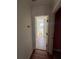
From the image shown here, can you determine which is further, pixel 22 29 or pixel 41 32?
pixel 41 32

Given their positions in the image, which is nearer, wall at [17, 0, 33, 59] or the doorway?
wall at [17, 0, 33, 59]

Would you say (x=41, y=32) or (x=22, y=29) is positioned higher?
(x=22, y=29)

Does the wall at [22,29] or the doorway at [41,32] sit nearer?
the wall at [22,29]
